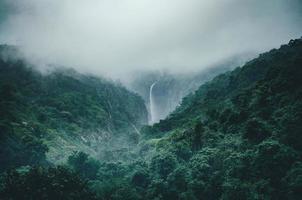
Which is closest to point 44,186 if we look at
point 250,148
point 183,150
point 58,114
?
point 250,148

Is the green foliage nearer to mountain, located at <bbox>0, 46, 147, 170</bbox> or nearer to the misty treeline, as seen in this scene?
the misty treeline

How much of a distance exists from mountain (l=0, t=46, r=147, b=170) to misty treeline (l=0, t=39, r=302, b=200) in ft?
1.42

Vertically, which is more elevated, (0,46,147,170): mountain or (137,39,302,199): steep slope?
(0,46,147,170): mountain

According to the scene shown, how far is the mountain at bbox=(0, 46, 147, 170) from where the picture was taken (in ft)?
234

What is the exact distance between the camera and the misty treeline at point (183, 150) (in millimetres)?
40969

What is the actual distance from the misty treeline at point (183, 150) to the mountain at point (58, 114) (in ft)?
1.42

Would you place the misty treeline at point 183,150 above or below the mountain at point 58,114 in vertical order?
below

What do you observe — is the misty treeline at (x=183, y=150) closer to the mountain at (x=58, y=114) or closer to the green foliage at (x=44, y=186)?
the green foliage at (x=44, y=186)

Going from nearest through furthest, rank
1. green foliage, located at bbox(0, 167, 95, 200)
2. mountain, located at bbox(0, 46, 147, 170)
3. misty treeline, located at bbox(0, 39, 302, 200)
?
green foliage, located at bbox(0, 167, 95, 200) → misty treeline, located at bbox(0, 39, 302, 200) → mountain, located at bbox(0, 46, 147, 170)

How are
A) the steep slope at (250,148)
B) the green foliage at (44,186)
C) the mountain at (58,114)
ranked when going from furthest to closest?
the mountain at (58,114), the steep slope at (250,148), the green foliage at (44,186)

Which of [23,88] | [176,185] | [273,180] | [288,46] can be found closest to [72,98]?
[23,88]

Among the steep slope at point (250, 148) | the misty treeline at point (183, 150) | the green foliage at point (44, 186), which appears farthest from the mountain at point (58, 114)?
the steep slope at point (250, 148)

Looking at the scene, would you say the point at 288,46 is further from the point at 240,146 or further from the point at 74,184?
the point at 74,184

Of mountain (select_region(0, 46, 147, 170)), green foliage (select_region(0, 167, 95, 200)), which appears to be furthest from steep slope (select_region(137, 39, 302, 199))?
mountain (select_region(0, 46, 147, 170))
